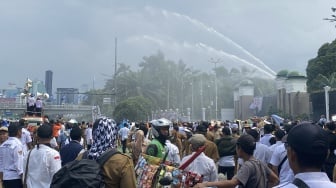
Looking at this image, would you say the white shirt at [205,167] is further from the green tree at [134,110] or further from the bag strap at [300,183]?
the green tree at [134,110]

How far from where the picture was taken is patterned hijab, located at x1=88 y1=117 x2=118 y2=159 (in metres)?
4.19

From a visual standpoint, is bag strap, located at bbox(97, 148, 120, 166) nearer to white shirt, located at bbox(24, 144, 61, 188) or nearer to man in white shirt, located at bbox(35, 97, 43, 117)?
white shirt, located at bbox(24, 144, 61, 188)

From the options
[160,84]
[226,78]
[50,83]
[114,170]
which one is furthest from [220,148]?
[50,83]

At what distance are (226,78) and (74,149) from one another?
281 ft

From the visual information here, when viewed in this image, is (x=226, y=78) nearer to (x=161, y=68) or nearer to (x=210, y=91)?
(x=210, y=91)

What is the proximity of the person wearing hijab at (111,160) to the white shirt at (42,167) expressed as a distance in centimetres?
186

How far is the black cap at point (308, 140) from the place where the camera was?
97.5 inches

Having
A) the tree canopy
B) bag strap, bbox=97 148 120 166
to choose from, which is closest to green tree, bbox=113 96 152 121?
the tree canopy

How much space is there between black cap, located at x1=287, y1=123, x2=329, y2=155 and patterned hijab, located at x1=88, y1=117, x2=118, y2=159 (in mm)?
2083

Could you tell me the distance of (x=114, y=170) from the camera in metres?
3.91

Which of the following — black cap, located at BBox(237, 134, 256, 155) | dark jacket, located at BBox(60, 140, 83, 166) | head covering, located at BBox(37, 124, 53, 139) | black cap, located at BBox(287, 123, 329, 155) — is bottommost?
dark jacket, located at BBox(60, 140, 83, 166)

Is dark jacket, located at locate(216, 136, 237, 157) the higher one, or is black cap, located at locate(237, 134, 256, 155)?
black cap, located at locate(237, 134, 256, 155)

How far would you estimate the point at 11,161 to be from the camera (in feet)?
25.1

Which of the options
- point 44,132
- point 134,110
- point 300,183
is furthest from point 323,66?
point 300,183
